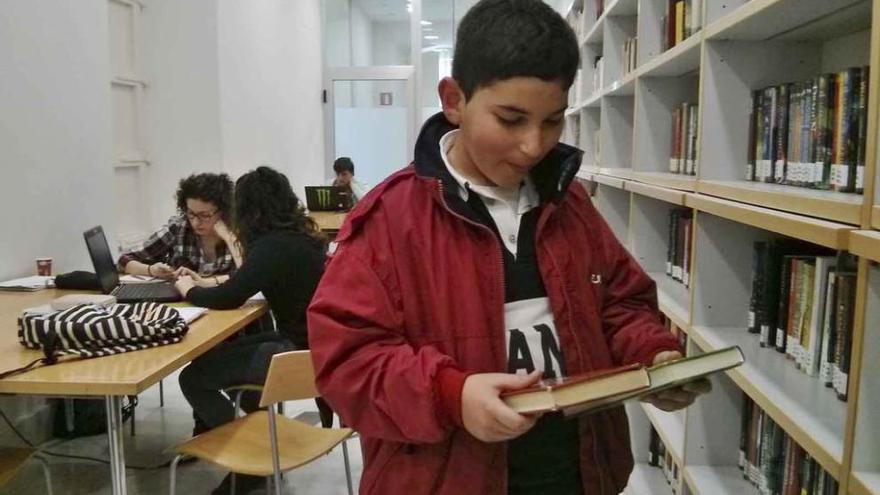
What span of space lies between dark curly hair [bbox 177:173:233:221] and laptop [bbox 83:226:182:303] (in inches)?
17.9

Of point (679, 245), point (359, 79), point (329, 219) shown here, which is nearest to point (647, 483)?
A: point (679, 245)

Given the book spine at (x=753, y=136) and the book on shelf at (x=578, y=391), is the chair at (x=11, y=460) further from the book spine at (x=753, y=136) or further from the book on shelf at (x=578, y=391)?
the book spine at (x=753, y=136)

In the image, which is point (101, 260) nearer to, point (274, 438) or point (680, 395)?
point (274, 438)

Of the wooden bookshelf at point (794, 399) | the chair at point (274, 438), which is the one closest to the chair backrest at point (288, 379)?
the chair at point (274, 438)

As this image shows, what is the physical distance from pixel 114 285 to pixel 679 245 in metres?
2.18

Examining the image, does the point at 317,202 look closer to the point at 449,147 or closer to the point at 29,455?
the point at 29,455

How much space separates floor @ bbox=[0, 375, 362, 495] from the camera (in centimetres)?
277

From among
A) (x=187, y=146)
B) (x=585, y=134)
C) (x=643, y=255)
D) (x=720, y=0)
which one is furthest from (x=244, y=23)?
(x=720, y=0)

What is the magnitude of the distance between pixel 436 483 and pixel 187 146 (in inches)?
174

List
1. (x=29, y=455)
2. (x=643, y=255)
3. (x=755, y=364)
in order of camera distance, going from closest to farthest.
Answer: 1. (x=755, y=364)
2. (x=29, y=455)
3. (x=643, y=255)

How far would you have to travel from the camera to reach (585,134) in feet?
15.0

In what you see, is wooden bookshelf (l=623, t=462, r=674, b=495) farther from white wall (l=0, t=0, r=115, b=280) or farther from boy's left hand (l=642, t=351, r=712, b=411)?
white wall (l=0, t=0, r=115, b=280)

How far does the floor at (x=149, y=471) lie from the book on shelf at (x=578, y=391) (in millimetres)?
2164

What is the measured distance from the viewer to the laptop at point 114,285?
2641 millimetres
